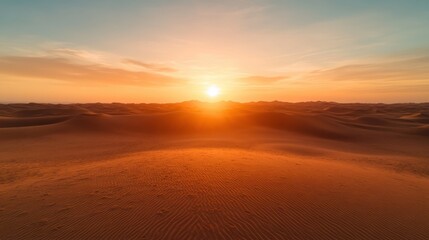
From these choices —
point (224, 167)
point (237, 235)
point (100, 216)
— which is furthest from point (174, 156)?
point (237, 235)

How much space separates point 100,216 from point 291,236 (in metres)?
4.48

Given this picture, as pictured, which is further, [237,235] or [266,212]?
[266,212]

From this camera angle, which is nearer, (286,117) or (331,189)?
(331,189)

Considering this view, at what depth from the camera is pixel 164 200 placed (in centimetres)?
776

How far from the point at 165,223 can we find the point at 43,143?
20808mm

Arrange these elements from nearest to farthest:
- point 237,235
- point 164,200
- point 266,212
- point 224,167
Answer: point 237,235, point 266,212, point 164,200, point 224,167

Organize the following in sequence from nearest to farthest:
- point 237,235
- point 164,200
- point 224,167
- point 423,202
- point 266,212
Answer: point 237,235, point 266,212, point 164,200, point 423,202, point 224,167

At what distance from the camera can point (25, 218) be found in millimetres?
6840

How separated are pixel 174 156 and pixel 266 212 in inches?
302

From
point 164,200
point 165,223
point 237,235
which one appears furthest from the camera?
point 164,200

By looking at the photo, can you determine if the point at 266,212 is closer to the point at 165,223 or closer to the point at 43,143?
the point at 165,223

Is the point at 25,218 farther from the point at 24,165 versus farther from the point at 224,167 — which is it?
the point at 24,165

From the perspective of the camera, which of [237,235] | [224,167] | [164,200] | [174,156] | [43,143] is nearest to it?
[237,235]

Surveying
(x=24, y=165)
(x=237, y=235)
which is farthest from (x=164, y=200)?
(x=24, y=165)
